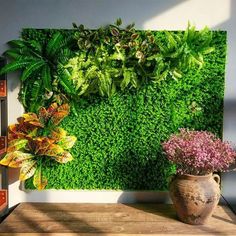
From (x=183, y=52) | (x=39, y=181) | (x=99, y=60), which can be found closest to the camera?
(x=183, y=52)

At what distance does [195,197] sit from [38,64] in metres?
1.77

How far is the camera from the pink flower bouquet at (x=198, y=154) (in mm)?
2443

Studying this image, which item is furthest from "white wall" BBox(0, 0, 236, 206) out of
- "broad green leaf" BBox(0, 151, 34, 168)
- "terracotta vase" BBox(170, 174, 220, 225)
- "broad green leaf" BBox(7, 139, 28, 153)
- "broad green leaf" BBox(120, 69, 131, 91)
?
"terracotta vase" BBox(170, 174, 220, 225)

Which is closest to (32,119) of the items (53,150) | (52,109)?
(52,109)

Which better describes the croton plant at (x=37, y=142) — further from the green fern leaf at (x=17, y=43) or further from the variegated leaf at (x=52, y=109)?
the green fern leaf at (x=17, y=43)

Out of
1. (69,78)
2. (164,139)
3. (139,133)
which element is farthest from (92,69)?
(164,139)

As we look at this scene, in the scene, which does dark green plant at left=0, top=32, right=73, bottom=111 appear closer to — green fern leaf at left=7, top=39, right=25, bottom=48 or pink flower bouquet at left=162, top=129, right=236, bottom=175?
green fern leaf at left=7, top=39, right=25, bottom=48

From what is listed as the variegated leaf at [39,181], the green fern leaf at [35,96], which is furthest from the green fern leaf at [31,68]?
the variegated leaf at [39,181]

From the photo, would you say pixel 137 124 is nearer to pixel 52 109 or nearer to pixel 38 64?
pixel 52 109

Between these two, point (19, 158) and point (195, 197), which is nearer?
point (195, 197)

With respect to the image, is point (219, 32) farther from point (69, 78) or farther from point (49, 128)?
point (49, 128)

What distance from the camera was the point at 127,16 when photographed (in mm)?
2936

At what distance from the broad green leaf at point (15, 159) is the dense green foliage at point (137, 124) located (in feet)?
0.70

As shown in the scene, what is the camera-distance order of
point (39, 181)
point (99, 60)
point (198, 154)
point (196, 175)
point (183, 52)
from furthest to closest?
point (39, 181) → point (99, 60) → point (183, 52) → point (196, 175) → point (198, 154)
